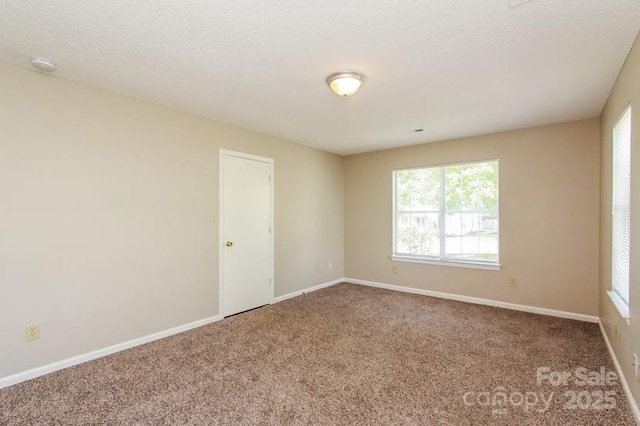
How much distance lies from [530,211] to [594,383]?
2294 mm

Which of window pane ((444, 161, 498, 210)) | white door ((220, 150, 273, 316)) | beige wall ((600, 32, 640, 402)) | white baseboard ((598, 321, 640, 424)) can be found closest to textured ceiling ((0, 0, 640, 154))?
beige wall ((600, 32, 640, 402))

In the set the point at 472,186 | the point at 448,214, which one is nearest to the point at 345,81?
the point at 472,186

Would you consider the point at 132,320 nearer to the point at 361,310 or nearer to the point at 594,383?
the point at 361,310

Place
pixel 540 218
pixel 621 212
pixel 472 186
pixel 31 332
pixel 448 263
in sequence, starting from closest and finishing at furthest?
pixel 31 332, pixel 621 212, pixel 540 218, pixel 472 186, pixel 448 263

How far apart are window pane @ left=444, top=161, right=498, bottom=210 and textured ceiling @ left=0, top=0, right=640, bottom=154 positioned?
115 centimetres

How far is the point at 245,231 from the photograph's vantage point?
4.23m

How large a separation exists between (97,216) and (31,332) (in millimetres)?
1011

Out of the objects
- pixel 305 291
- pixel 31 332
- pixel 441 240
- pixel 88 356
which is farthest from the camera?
pixel 305 291

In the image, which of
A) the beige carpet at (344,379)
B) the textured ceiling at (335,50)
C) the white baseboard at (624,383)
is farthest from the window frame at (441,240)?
the white baseboard at (624,383)

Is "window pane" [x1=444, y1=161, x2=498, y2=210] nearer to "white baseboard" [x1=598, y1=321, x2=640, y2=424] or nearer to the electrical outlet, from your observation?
"white baseboard" [x1=598, y1=321, x2=640, y2=424]

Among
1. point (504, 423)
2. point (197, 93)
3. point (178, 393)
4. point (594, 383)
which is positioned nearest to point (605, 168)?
point (594, 383)

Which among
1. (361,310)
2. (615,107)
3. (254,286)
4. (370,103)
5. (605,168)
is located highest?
(370,103)

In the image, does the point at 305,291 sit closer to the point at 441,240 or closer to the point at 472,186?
the point at 441,240

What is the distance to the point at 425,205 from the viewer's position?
16.8 feet
